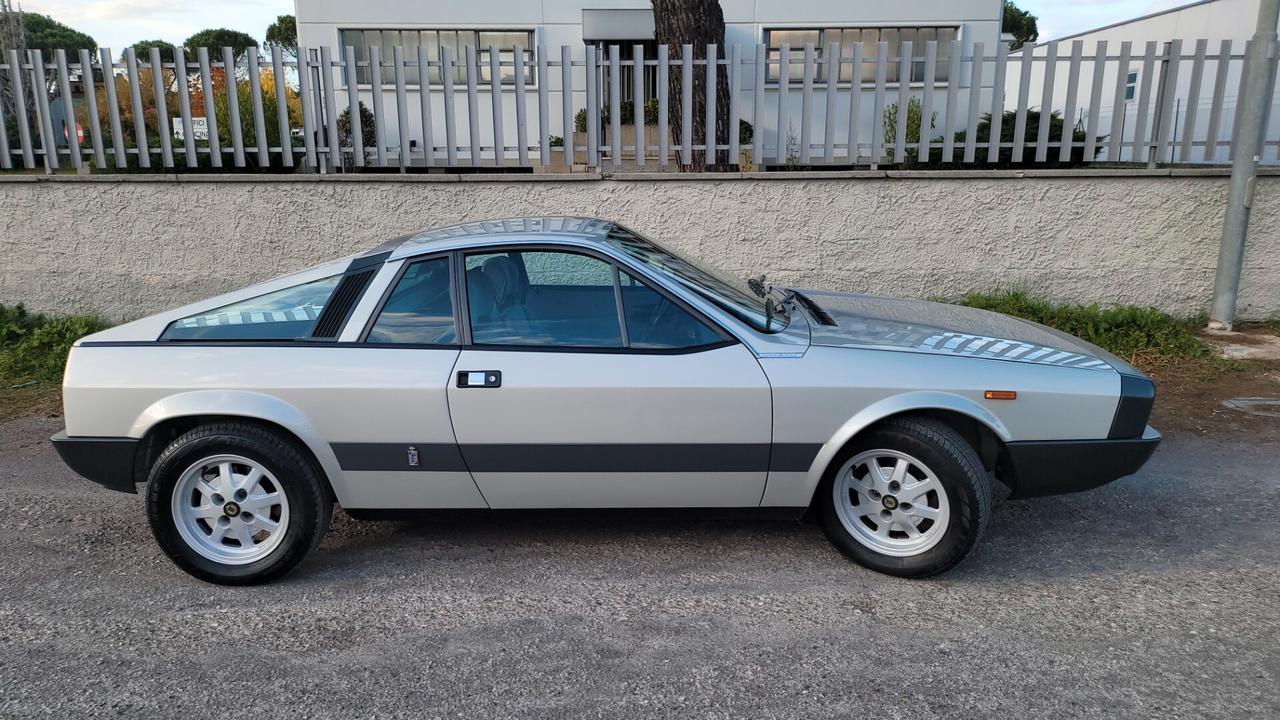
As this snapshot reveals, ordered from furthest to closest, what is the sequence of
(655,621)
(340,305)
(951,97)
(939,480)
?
(951,97), (340,305), (939,480), (655,621)

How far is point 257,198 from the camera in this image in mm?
7820

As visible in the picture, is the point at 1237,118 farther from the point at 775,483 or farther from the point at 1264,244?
the point at 775,483

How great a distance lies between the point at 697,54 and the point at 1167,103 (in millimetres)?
4104

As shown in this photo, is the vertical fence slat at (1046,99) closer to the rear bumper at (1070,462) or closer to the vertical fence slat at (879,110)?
the vertical fence slat at (879,110)

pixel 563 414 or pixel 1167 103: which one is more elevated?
pixel 1167 103

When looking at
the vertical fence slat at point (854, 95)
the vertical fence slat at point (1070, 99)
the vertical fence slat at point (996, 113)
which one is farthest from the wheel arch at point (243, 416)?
the vertical fence slat at point (1070, 99)

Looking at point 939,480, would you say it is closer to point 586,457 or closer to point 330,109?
point 586,457

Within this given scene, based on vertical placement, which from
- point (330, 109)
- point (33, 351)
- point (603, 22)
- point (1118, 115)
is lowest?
point (33, 351)

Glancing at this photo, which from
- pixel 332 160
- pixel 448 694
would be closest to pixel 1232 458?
pixel 448 694

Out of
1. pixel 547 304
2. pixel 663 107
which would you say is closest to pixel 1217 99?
pixel 663 107

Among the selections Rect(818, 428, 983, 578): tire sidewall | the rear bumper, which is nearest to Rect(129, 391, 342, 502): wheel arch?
Rect(818, 428, 983, 578): tire sidewall

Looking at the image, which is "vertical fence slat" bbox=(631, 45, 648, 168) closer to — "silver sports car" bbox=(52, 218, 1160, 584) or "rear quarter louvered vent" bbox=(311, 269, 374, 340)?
"silver sports car" bbox=(52, 218, 1160, 584)

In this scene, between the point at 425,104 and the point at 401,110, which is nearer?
the point at 401,110

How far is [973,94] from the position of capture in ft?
25.1
